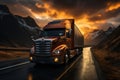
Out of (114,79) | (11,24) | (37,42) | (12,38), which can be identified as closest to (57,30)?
(37,42)

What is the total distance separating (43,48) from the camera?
1409 centimetres

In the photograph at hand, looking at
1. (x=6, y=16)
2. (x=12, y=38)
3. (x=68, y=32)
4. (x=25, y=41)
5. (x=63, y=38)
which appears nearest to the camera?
(x=63, y=38)

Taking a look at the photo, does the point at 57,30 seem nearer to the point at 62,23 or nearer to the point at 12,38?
the point at 62,23

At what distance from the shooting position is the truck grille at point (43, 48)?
45.7 ft

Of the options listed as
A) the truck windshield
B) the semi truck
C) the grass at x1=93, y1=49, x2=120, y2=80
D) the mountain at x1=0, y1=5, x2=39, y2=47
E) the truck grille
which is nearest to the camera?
the grass at x1=93, y1=49, x2=120, y2=80

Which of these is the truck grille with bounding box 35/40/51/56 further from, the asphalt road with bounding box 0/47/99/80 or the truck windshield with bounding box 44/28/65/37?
the truck windshield with bounding box 44/28/65/37

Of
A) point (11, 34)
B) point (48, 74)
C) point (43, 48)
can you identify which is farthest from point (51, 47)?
point (11, 34)

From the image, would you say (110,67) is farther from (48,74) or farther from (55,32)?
(48,74)

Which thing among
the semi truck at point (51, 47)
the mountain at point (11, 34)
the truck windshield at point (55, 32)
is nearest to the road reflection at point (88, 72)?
the semi truck at point (51, 47)

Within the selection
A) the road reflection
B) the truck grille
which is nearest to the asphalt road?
the road reflection

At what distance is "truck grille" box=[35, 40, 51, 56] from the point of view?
1394 centimetres

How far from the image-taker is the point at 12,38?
97938mm

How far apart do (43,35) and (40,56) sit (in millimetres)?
2608

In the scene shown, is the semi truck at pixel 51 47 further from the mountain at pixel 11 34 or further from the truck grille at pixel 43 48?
the mountain at pixel 11 34
